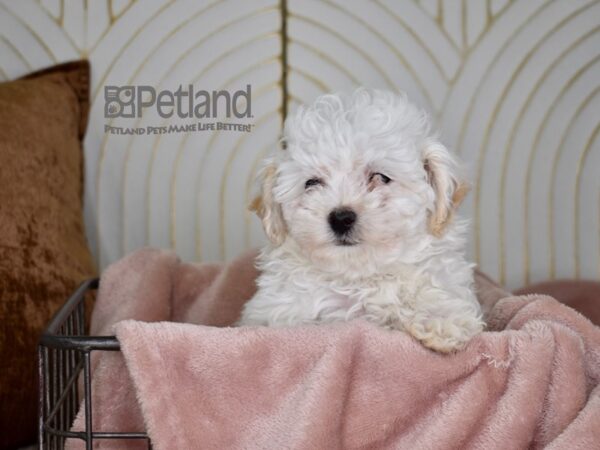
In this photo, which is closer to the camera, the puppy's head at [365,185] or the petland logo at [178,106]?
the puppy's head at [365,185]

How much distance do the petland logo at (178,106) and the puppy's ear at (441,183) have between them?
977 millimetres

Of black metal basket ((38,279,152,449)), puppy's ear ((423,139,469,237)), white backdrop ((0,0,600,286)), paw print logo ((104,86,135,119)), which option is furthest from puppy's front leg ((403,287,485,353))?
paw print logo ((104,86,135,119))

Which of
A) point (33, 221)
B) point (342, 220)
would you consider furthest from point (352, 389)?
point (33, 221)

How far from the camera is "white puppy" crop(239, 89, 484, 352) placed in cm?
153

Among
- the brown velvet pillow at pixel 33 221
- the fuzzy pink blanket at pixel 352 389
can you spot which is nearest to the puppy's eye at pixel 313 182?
the fuzzy pink blanket at pixel 352 389

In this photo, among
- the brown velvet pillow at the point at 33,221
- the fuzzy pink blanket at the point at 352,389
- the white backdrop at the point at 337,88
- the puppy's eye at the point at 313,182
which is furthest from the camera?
the white backdrop at the point at 337,88

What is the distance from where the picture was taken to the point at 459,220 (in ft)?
5.70

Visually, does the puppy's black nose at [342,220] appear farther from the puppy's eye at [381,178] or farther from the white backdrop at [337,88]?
the white backdrop at [337,88]

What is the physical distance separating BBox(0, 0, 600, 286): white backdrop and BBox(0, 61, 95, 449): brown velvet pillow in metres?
0.16

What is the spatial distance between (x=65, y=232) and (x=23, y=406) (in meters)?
0.46

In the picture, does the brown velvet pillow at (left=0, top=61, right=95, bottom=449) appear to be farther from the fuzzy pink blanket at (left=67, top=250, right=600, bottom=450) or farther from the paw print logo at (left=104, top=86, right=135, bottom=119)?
the fuzzy pink blanket at (left=67, top=250, right=600, bottom=450)

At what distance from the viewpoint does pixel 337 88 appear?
2.45 meters

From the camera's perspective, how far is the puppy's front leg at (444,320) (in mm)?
1337

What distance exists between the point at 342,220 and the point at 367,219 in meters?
0.04
